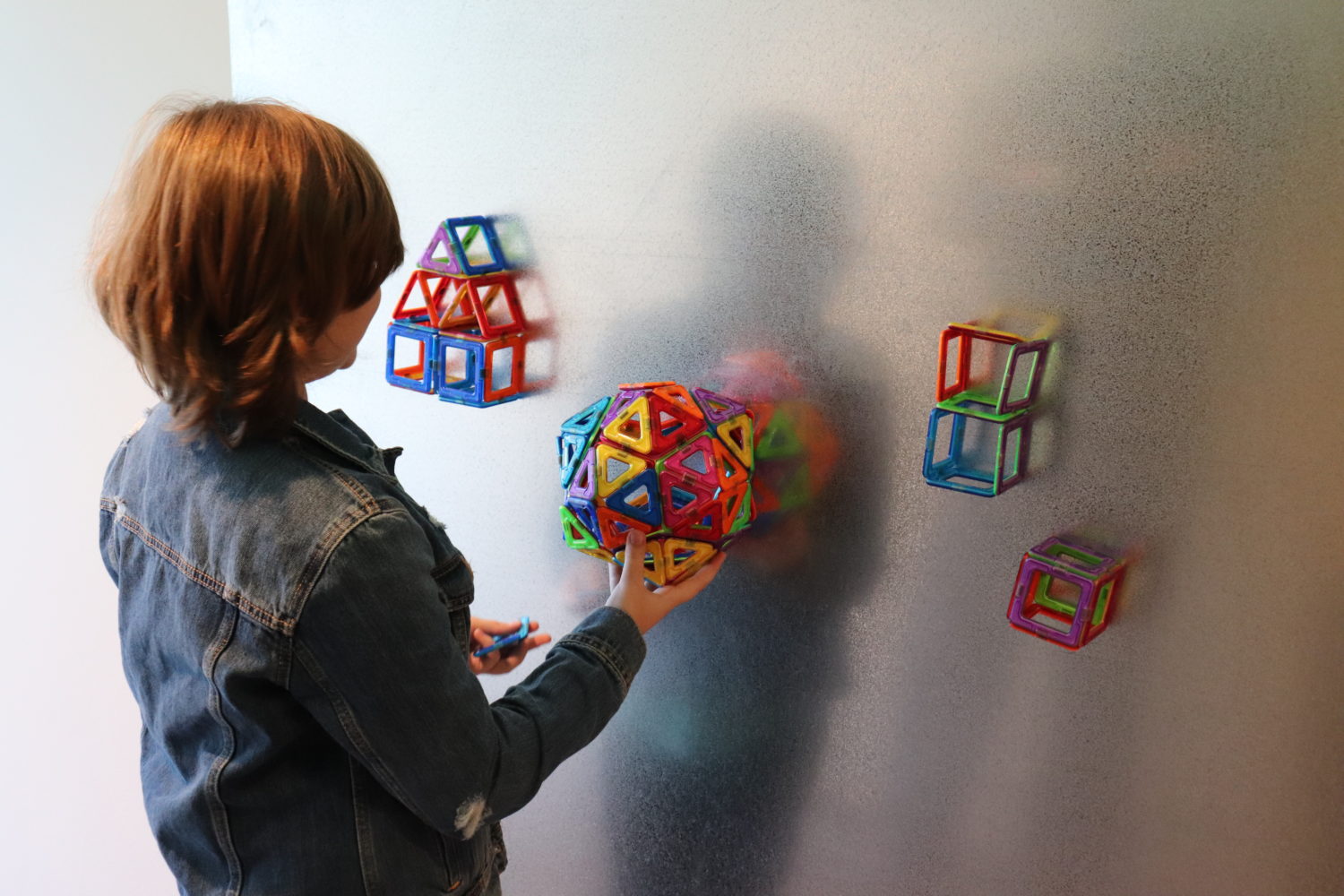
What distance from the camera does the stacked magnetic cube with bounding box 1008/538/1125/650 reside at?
2.40ft

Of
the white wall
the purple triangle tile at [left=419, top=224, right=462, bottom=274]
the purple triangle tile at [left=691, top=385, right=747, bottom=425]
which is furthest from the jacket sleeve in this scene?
the white wall

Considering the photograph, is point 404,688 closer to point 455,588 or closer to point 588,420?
point 455,588

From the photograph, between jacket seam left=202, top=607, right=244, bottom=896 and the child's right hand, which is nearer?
Result: jacket seam left=202, top=607, right=244, bottom=896

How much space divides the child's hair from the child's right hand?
278 mm

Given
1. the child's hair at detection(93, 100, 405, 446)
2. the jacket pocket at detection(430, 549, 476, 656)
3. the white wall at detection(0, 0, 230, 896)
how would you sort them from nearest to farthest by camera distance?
the child's hair at detection(93, 100, 405, 446) → the jacket pocket at detection(430, 549, 476, 656) → the white wall at detection(0, 0, 230, 896)

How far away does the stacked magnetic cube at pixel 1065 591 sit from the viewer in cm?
73

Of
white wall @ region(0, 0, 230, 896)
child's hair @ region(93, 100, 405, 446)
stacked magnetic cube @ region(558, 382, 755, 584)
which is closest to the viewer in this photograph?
child's hair @ region(93, 100, 405, 446)

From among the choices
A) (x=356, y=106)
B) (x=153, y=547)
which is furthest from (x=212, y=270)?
(x=356, y=106)

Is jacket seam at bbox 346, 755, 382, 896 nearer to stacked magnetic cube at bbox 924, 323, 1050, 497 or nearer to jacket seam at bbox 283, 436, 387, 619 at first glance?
jacket seam at bbox 283, 436, 387, 619

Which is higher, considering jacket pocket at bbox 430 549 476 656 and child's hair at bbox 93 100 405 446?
child's hair at bbox 93 100 405 446

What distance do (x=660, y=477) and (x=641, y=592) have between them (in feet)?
0.28

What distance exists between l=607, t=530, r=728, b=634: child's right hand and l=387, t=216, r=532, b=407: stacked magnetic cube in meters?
0.22

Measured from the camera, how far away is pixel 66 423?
151 centimetres

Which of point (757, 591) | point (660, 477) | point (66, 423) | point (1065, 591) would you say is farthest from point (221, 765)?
point (66, 423)
